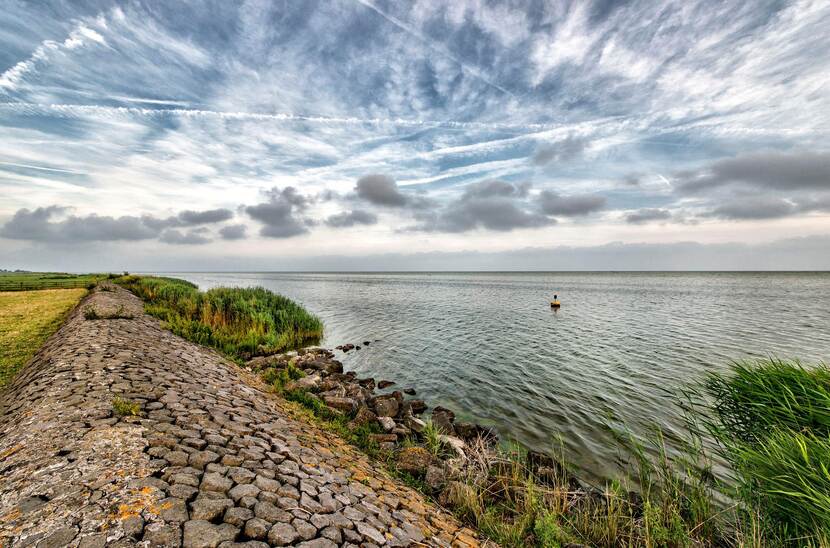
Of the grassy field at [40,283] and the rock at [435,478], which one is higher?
the grassy field at [40,283]

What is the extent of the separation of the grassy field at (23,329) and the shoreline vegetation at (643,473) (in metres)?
7.31

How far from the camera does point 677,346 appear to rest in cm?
2098

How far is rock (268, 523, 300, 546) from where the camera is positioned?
3403 mm

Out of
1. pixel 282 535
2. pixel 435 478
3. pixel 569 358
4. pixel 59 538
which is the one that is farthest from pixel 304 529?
pixel 569 358

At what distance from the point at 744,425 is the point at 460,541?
25.0 ft

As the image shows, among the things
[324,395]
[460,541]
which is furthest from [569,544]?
[324,395]

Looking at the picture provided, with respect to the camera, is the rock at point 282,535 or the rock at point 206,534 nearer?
the rock at point 206,534

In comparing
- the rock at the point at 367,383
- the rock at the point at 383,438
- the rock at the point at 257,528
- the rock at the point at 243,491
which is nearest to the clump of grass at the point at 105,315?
the rock at the point at 367,383

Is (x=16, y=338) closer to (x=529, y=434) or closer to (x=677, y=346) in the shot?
(x=529, y=434)

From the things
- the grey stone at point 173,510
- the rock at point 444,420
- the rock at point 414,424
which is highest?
the grey stone at point 173,510

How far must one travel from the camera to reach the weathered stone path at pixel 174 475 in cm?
312

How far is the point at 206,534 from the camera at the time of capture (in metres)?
3.15

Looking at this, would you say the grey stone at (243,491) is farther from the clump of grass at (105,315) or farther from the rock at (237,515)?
the clump of grass at (105,315)

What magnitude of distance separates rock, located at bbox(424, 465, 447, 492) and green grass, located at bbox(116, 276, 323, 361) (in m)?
10.9
